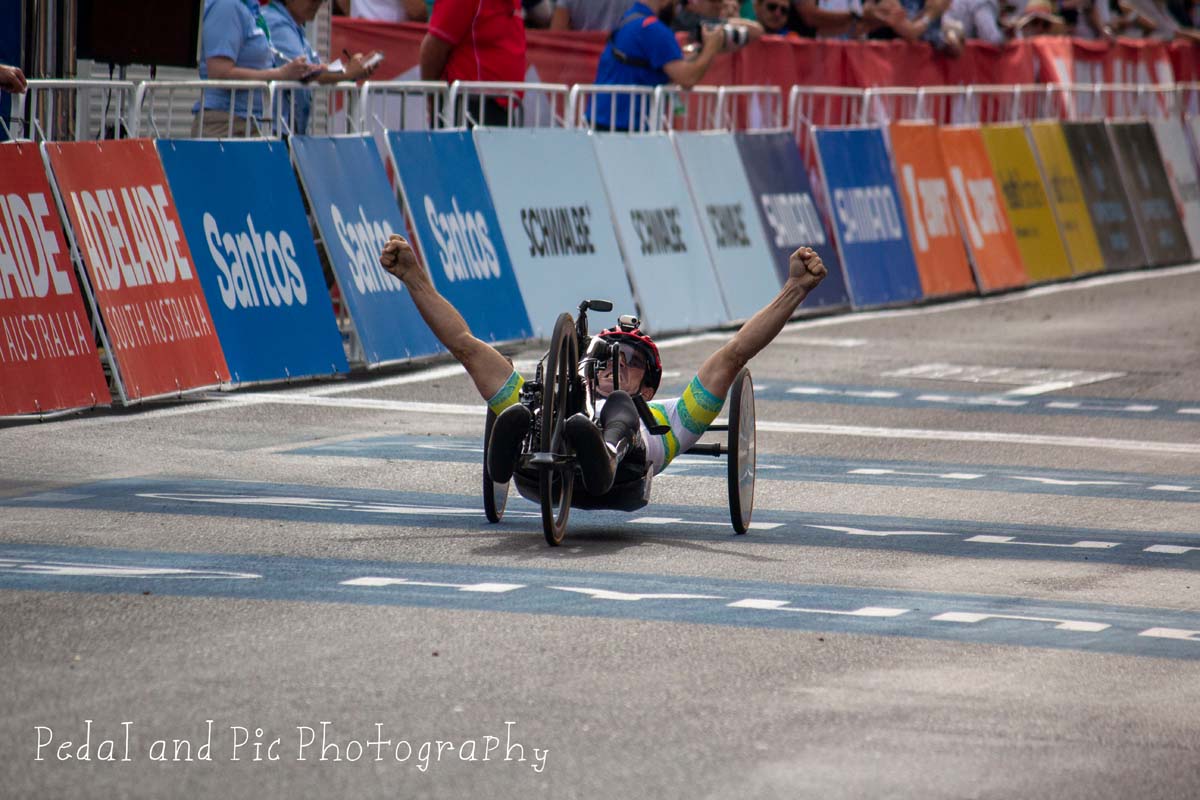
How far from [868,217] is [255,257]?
302 inches

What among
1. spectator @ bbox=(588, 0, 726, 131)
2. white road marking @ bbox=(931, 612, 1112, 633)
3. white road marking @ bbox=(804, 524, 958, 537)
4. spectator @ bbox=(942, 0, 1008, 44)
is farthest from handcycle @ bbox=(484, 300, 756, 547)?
spectator @ bbox=(942, 0, 1008, 44)

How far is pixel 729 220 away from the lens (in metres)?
17.4

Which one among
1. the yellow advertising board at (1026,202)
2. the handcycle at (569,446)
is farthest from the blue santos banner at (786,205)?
the handcycle at (569,446)

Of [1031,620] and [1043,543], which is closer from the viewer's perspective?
[1031,620]

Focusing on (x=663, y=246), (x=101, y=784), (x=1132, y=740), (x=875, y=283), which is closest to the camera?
(x=101, y=784)

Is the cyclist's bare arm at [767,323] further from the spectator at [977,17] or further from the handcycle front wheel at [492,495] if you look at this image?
the spectator at [977,17]

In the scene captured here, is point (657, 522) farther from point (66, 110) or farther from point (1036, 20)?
point (1036, 20)

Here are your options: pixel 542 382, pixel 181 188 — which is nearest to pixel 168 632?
pixel 542 382

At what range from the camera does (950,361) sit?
15398 millimetres

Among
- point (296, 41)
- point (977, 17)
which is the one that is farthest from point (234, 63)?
point (977, 17)

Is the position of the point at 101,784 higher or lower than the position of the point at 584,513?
higher

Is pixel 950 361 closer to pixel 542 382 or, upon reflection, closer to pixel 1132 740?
pixel 542 382

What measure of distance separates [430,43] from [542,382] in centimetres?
776

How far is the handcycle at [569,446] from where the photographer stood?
7.95 metres
